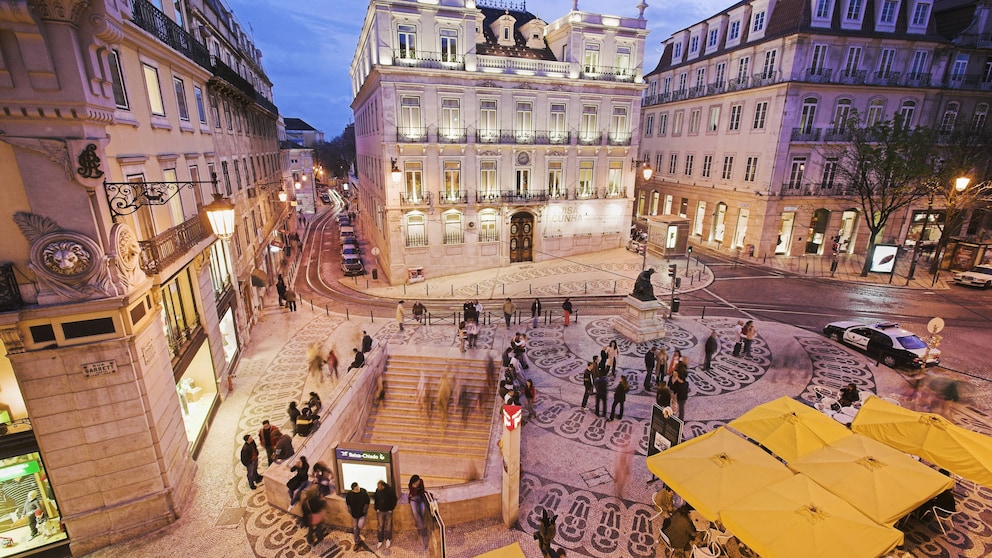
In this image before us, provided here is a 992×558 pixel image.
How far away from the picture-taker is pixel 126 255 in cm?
929

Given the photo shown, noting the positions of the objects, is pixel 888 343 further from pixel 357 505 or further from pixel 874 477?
pixel 357 505

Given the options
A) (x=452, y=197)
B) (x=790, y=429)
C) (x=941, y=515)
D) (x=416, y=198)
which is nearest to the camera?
(x=941, y=515)

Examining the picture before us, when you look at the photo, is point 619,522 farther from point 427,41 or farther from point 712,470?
point 427,41

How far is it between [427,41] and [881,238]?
3660 cm

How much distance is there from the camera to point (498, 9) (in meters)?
34.1

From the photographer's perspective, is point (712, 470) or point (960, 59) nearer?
point (712, 470)

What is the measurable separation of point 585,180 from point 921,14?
83.5 feet

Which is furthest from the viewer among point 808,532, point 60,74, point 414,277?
point 414,277

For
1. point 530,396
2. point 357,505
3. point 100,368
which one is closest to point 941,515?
point 530,396

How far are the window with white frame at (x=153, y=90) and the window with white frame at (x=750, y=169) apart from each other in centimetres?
3510

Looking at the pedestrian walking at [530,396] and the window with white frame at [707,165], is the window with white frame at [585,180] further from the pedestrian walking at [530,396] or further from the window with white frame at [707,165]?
the pedestrian walking at [530,396]

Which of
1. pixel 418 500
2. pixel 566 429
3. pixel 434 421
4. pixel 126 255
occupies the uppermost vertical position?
pixel 126 255

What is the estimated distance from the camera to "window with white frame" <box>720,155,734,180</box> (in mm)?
35344

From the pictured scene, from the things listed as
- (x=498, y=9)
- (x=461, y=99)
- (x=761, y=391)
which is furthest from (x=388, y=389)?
(x=498, y=9)
